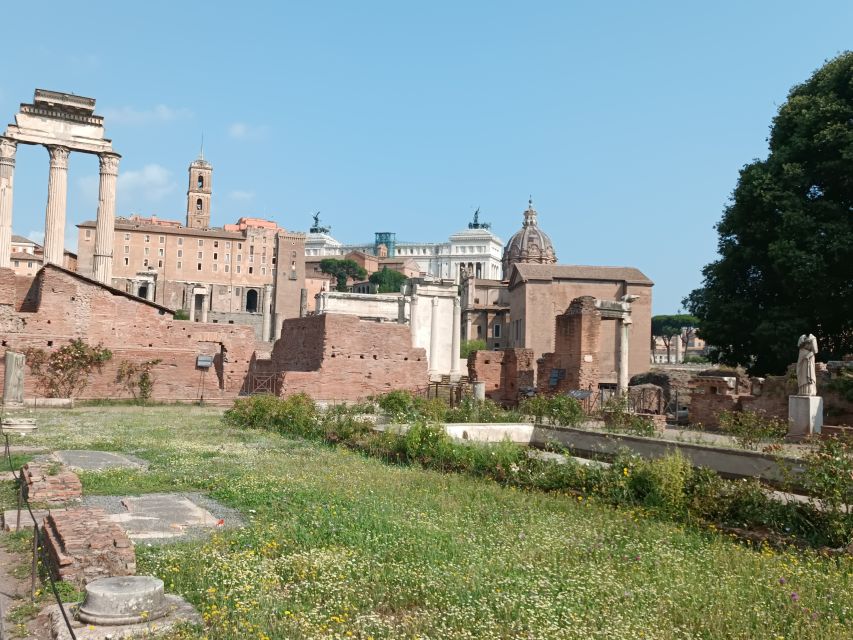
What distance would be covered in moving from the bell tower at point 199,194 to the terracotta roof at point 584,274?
68295 mm

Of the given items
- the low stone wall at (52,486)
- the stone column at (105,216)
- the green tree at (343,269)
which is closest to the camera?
the low stone wall at (52,486)

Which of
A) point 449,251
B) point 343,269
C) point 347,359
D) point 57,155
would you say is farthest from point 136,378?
point 449,251

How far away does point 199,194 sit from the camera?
111 meters

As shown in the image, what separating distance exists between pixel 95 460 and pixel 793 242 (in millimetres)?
20543

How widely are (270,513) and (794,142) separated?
906 inches

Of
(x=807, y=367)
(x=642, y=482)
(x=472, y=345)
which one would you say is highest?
(x=472, y=345)

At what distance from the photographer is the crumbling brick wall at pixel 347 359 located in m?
25.4

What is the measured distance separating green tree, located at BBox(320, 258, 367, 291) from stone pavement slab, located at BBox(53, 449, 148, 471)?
348 feet

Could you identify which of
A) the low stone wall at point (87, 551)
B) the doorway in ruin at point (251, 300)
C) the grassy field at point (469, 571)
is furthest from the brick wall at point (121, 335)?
the doorway in ruin at point (251, 300)

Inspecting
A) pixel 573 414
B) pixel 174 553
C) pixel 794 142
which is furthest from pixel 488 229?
pixel 174 553

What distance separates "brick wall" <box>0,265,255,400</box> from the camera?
23766 millimetres

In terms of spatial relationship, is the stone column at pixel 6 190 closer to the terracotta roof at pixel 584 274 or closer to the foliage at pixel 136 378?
the foliage at pixel 136 378

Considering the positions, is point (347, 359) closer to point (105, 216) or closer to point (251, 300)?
point (105, 216)

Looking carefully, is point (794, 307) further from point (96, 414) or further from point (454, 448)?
point (96, 414)
